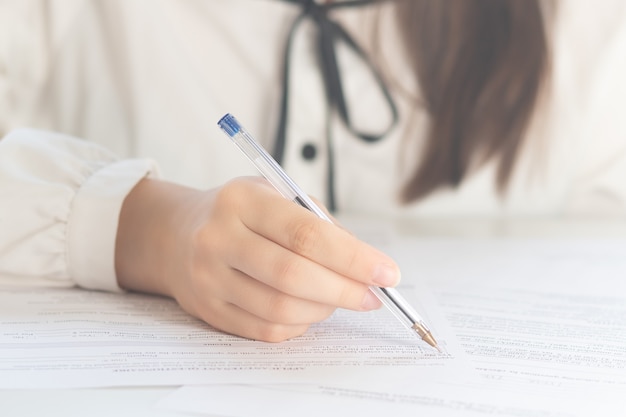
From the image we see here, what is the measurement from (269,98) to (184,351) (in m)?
0.49

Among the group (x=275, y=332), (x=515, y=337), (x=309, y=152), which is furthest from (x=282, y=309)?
(x=309, y=152)

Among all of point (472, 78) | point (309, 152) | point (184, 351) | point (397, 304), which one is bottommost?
point (184, 351)

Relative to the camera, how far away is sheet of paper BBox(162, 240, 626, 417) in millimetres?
353

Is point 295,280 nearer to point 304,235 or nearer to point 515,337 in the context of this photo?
point 304,235

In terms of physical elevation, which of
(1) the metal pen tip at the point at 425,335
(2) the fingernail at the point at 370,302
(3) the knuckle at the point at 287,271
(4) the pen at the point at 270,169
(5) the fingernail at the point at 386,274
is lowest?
(3) the knuckle at the point at 287,271

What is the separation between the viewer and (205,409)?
1.13ft

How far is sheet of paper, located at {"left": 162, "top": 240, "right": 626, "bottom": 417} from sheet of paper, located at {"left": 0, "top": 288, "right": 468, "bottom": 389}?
0.05 ft

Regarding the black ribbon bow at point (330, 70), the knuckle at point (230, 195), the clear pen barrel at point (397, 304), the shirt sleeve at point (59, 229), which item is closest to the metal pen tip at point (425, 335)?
the clear pen barrel at point (397, 304)

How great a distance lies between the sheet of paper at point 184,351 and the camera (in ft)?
1.25

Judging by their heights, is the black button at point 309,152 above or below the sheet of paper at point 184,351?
above

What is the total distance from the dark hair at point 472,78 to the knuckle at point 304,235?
1.51 ft

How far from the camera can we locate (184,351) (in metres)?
0.41

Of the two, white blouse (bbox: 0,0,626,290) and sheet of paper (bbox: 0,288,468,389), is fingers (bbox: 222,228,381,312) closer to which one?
sheet of paper (bbox: 0,288,468,389)

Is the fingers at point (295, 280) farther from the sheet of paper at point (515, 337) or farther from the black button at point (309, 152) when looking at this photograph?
the black button at point (309, 152)
